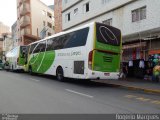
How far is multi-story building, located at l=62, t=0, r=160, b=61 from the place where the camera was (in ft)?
55.8

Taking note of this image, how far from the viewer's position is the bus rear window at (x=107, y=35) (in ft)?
43.1

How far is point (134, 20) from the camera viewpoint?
1905 centimetres

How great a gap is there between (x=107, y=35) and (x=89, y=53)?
1.66 metres

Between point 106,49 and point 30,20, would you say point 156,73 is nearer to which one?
point 106,49

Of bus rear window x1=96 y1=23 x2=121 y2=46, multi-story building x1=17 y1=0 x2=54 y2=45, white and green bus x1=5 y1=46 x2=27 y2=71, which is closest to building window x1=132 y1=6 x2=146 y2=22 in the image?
bus rear window x1=96 y1=23 x2=121 y2=46

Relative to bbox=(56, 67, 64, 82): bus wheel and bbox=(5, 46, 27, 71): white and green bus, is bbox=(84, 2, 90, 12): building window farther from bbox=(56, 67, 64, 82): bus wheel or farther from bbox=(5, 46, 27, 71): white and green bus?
bbox=(56, 67, 64, 82): bus wheel

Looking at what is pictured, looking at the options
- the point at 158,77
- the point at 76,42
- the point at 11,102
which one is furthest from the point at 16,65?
the point at 11,102

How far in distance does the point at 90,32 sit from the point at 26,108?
22.1 ft

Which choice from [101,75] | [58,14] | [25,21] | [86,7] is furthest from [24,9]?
[101,75]

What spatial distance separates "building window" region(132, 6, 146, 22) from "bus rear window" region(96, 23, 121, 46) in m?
5.02

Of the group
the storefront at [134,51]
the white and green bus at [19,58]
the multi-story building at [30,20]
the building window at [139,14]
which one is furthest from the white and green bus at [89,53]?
the multi-story building at [30,20]

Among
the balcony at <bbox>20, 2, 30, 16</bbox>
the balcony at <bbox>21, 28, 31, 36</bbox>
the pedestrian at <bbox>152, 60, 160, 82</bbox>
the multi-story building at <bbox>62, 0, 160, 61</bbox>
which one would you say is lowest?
the pedestrian at <bbox>152, 60, 160, 82</bbox>

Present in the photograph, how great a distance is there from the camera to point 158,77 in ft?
51.4

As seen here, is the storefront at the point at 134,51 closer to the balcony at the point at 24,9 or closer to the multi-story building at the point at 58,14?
the multi-story building at the point at 58,14
